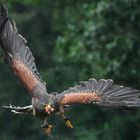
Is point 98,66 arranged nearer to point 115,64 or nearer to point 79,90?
point 115,64

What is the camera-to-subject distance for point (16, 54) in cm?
1286

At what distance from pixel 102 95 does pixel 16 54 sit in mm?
1507

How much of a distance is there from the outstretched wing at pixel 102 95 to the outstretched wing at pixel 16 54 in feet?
1.97

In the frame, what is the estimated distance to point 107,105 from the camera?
11703 mm

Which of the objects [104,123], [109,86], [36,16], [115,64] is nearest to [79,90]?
[109,86]

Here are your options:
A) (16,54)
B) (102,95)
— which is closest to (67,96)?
(102,95)

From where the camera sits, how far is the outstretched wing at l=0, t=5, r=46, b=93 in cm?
1237

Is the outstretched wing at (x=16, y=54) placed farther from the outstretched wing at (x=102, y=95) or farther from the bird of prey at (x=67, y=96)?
the outstretched wing at (x=102, y=95)

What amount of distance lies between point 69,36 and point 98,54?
1.33 metres

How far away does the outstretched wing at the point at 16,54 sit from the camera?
487 inches

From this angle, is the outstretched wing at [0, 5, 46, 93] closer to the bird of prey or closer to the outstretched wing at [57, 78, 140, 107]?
the bird of prey

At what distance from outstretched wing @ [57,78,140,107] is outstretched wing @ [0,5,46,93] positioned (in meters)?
0.60

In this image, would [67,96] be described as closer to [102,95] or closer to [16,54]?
[102,95]

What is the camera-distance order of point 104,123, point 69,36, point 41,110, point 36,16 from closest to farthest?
point 41,110 → point 69,36 → point 104,123 → point 36,16
